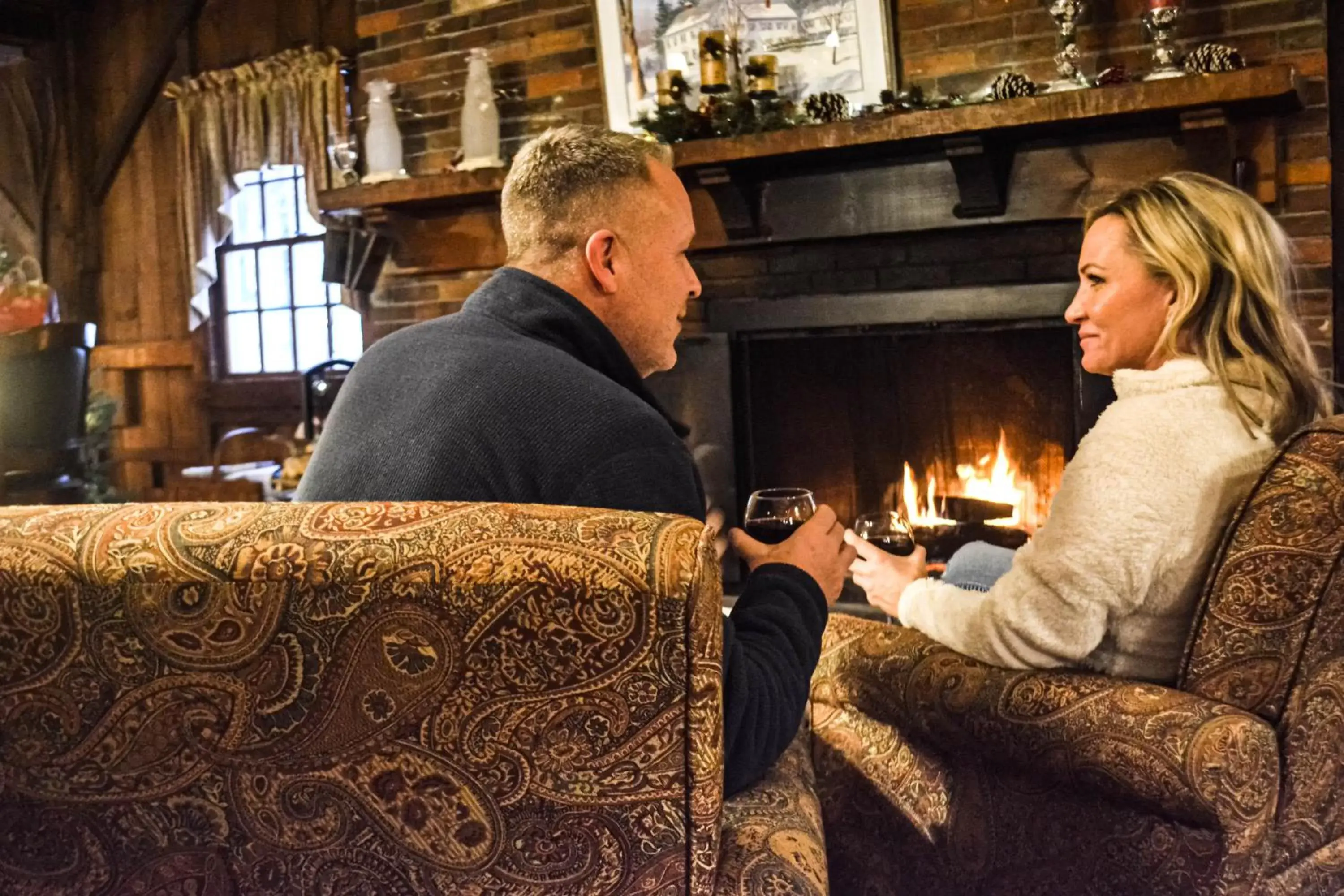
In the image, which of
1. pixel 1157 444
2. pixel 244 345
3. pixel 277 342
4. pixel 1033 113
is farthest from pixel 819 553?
pixel 244 345

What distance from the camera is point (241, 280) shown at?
Answer: 5.90 metres

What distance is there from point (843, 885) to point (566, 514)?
0.99 m

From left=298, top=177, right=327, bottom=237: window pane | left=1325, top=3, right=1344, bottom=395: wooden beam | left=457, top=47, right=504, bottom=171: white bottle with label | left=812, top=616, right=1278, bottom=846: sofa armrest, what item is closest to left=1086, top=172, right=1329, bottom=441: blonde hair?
left=812, top=616, right=1278, bottom=846: sofa armrest

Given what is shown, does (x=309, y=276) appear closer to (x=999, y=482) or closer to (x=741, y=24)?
(x=741, y=24)

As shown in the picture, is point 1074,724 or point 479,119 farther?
point 479,119

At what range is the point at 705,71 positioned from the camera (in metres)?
3.51

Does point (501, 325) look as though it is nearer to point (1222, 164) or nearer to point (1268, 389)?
point (1268, 389)

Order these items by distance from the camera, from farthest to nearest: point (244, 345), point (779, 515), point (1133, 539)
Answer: point (244, 345)
point (779, 515)
point (1133, 539)

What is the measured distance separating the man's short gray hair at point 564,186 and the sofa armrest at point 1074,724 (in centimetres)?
66

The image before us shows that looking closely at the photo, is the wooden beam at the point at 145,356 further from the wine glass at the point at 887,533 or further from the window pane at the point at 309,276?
the wine glass at the point at 887,533

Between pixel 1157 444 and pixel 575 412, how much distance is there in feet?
2.39

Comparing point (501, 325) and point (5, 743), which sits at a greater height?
point (501, 325)

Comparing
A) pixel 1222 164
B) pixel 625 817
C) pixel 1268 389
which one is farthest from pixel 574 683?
pixel 1222 164

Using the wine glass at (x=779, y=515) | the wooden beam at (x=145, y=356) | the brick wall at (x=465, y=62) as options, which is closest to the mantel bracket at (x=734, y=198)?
the brick wall at (x=465, y=62)
